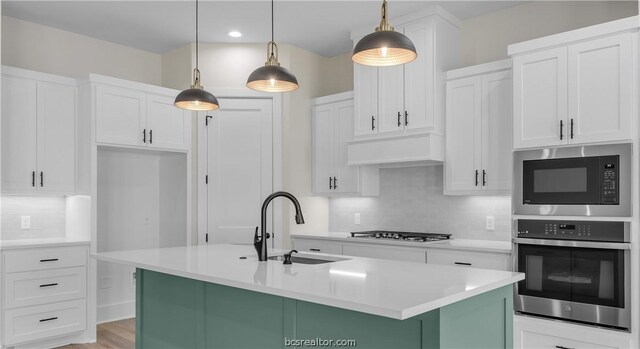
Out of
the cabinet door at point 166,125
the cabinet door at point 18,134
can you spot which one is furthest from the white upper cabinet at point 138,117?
the cabinet door at point 18,134

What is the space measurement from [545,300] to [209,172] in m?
3.49

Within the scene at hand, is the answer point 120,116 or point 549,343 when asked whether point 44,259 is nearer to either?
point 120,116

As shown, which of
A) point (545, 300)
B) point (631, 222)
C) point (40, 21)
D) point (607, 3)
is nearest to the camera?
point (631, 222)

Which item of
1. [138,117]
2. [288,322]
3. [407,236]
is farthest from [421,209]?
[138,117]

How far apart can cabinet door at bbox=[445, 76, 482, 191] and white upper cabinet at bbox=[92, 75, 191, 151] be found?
2784 millimetres

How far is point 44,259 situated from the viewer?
425 cm

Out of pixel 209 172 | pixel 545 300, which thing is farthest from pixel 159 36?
pixel 545 300

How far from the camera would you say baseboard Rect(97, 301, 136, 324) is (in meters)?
5.17

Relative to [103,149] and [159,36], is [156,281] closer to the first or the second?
[103,149]

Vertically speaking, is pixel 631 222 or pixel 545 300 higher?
pixel 631 222

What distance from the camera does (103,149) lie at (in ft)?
16.6

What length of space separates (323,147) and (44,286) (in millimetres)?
2971

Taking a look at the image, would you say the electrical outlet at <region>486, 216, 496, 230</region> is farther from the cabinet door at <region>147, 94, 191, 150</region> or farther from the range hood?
the cabinet door at <region>147, 94, 191, 150</region>

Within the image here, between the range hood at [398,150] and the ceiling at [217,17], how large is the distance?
1.16 meters
